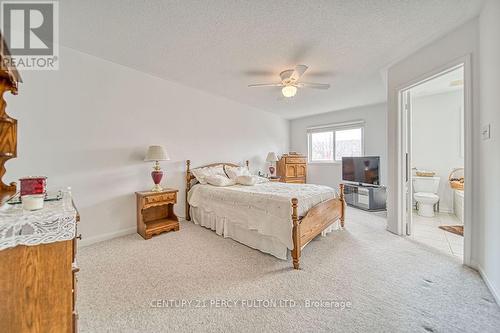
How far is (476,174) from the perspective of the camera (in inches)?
81.0

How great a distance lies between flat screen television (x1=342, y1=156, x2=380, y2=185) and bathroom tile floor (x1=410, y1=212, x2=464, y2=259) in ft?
3.66

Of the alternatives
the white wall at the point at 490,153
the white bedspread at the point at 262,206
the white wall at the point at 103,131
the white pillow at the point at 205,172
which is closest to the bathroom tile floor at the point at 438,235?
the white wall at the point at 490,153

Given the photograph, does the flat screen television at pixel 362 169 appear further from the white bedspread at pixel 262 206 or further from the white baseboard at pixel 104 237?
the white baseboard at pixel 104 237

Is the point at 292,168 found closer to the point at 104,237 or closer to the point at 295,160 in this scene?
the point at 295,160

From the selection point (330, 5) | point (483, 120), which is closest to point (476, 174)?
point (483, 120)

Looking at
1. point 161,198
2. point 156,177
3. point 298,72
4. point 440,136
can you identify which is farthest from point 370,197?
point 156,177

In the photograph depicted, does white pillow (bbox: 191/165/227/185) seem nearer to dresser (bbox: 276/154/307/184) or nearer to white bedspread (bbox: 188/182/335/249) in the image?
white bedspread (bbox: 188/182/335/249)

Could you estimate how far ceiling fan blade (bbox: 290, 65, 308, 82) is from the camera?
8.23ft

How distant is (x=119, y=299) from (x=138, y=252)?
0.91m

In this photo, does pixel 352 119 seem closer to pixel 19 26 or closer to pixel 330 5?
pixel 330 5

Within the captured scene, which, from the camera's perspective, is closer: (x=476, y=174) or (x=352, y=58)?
(x=476, y=174)

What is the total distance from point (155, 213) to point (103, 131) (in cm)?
152

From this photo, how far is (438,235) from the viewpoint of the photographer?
302cm

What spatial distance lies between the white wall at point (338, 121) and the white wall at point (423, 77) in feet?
7.38
